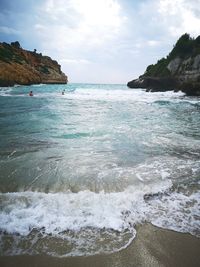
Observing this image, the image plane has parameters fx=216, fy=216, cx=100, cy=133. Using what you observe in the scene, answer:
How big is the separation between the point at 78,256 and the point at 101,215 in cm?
78

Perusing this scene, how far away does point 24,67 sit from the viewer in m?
68.6

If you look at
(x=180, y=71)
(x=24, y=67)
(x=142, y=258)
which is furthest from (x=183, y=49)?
(x=142, y=258)

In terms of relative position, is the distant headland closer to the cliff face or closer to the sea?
the sea

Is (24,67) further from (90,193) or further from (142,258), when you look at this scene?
(142,258)

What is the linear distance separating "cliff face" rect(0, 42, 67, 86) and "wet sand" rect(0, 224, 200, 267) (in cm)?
5285

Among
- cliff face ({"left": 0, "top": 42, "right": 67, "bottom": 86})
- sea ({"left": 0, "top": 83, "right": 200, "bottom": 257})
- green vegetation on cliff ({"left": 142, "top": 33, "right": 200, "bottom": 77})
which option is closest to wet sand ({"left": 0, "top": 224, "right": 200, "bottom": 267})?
sea ({"left": 0, "top": 83, "right": 200, "bottom": 257})

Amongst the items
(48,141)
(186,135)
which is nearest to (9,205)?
(48,141)

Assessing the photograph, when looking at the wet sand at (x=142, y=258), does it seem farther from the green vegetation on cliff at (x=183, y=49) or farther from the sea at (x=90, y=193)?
the green vegetation on cliff at (x=183, y=49)

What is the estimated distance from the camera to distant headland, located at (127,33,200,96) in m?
36.4

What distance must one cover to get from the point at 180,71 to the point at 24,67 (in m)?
47.8

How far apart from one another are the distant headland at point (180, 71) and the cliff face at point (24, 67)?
31.0 m

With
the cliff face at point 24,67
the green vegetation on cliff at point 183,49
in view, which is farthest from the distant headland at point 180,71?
the cliff face at point 24,67

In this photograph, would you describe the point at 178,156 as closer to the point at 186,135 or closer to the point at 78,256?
the point at 186,135

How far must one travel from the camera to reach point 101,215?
10.2 ft
